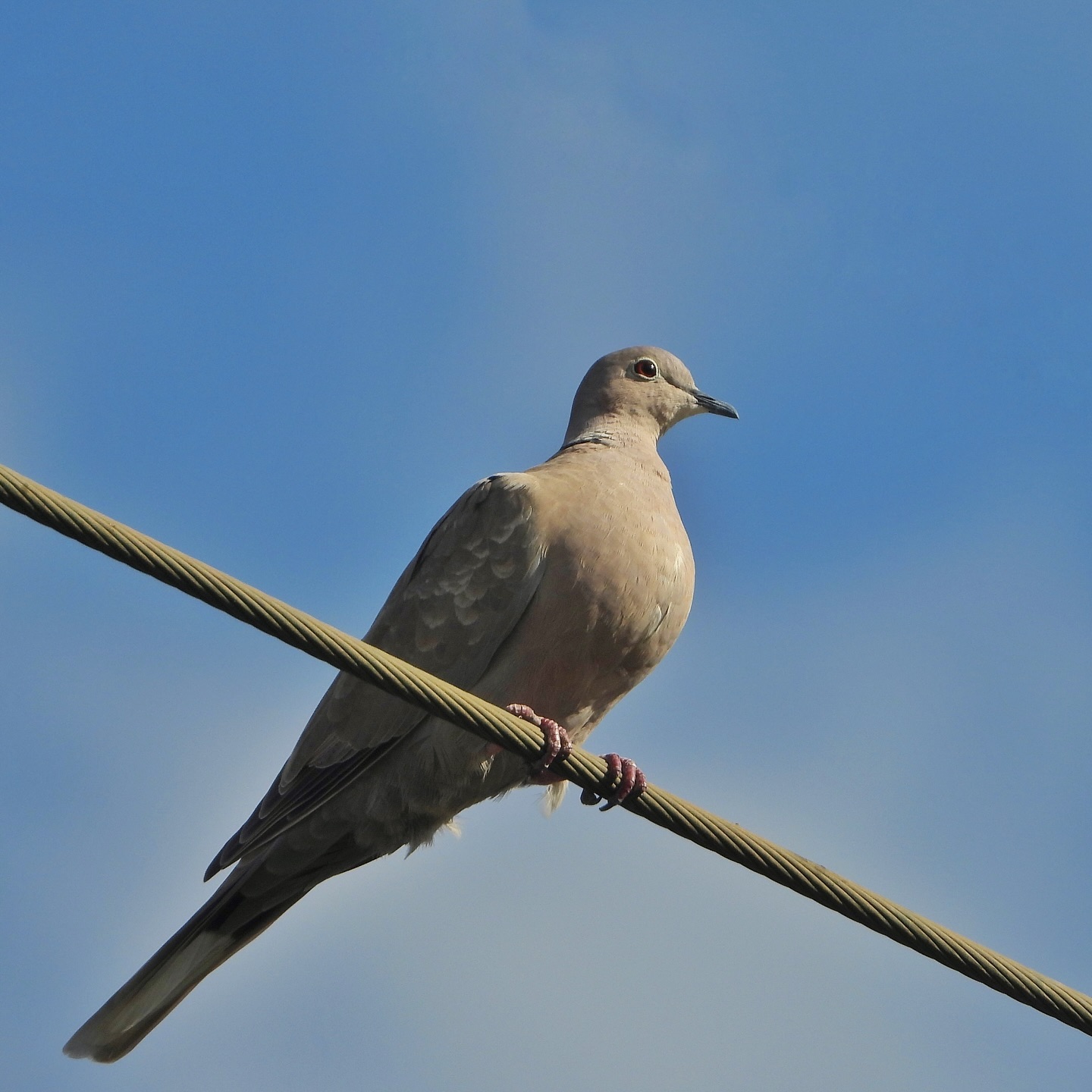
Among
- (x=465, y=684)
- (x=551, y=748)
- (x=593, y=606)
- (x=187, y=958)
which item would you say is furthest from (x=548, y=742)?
(x=187, y=958)

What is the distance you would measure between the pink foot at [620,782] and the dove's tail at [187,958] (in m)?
1.53

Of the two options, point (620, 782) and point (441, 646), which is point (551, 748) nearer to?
point (620, 782)

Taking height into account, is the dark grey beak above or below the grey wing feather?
above

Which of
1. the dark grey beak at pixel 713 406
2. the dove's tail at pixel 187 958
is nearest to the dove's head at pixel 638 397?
the dark grey beak at pixel 713 406

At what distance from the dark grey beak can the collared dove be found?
1.56 m

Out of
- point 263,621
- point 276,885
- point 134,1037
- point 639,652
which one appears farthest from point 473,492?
point 263,621

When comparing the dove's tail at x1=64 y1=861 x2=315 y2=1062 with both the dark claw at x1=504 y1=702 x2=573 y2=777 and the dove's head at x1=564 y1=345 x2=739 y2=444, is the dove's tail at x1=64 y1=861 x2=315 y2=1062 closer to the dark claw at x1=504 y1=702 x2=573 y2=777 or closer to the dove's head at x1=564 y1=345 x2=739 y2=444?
the dark claw at x1=504 y1=702 x2=573 y2=777

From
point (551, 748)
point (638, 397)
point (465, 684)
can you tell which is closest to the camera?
point (551, 748)

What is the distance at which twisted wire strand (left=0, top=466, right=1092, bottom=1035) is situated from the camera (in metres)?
2.88

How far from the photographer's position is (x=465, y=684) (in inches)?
208

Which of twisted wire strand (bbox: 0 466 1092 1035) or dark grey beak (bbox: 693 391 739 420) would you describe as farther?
dark grey beak (bbox: 693 391 739 420)

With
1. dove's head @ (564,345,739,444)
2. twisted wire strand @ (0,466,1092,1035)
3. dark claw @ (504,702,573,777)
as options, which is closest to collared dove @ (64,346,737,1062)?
dark claw @ (504,702,573,777)

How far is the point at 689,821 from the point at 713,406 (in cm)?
401

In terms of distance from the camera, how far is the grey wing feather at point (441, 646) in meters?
5.20
